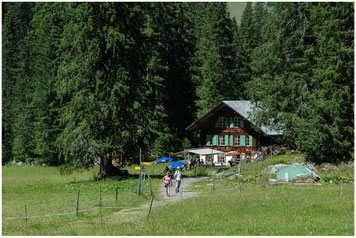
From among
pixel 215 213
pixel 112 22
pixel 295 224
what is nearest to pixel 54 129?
pixel 112 22

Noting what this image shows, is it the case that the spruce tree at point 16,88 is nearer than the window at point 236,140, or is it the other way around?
the window at point 236,140

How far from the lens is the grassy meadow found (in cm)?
1589

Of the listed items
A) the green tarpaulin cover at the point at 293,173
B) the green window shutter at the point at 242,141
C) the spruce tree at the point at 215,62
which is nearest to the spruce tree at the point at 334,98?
the green tarpaulin cover at the point at 293,173

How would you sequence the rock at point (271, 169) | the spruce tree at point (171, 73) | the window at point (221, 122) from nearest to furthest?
the rock at point (271, 169)
the spruce tree at point (171, 73)
the window at point (221, 122)

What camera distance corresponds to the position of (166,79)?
6341 cm

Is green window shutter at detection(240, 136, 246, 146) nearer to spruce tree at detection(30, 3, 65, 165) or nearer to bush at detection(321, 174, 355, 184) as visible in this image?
spruce tree at detection(30, 3, 65, 165)

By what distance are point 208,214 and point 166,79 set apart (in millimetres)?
45085

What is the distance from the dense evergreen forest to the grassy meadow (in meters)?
6.38

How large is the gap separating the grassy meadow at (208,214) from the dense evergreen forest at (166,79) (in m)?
6.38

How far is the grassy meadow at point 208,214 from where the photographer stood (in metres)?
15.9

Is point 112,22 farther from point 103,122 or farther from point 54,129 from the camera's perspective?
point 54,129

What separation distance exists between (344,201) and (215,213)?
21.3 feet

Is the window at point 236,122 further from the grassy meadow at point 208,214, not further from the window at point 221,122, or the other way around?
the grassy meadow at point 208,214

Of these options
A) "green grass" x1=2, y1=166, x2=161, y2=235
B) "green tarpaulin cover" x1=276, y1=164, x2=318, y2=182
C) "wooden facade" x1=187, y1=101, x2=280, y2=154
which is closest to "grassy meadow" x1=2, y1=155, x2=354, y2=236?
"green grass" x1=2, y1=166, x2=161, y2=235
